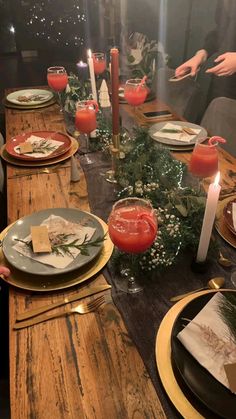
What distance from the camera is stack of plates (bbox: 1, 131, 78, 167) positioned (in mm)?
1538

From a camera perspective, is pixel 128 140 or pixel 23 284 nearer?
pixel 23 284

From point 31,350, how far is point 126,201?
1.41 ft

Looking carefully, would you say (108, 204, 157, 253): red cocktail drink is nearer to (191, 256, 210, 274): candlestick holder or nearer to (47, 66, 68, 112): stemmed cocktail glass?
(191, 256, 210, 274): candlestick holder

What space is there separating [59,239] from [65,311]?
0.23 metres

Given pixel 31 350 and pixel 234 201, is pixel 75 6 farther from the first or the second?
pixel 31 350

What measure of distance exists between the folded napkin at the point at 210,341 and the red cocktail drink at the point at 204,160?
564 millimetres

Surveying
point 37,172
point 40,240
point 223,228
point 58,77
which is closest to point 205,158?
point 223,228

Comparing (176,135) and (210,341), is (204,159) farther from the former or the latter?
(210,341)

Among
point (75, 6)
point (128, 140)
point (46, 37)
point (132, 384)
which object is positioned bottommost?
point (132, 384)

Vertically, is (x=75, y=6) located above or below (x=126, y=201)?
above

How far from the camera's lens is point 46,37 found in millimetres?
3326

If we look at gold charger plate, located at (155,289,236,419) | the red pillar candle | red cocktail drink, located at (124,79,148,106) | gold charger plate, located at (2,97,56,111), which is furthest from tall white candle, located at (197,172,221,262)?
gold charger plate, located at (2,97,56,111)

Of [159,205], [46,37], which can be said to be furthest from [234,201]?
[46,37]

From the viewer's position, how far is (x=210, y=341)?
720 mm
